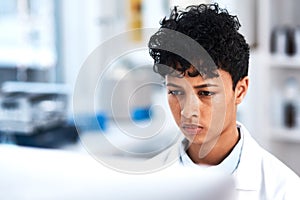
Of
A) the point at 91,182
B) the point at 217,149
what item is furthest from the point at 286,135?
the point at 91,182

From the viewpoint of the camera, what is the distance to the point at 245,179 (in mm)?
562

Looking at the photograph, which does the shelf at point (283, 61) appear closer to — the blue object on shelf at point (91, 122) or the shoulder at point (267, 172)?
the blue object on shelf at point (91, 122)

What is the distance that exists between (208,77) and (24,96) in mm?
1489

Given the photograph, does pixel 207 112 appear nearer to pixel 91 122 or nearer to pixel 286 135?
pixel 91 122

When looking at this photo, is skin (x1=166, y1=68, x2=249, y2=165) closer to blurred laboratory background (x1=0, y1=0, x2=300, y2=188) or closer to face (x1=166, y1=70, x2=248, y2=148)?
face (x1=166, y1=70, x2=248, y2=148)

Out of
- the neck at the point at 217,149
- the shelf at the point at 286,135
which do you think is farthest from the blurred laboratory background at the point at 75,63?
the neck at the point at 217,149

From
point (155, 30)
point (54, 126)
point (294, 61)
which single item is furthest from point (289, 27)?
point (155, 30)

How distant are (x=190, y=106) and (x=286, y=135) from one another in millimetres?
1299

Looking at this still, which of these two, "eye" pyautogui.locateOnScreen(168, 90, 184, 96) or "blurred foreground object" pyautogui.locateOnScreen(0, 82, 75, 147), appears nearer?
"eye" pyautogui.locateOnScreen(168, 90, 184, 96)

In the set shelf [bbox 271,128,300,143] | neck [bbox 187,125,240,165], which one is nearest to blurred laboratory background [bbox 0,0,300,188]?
shelf [bbox 271,128,300,143]

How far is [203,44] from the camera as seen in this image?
570 mm

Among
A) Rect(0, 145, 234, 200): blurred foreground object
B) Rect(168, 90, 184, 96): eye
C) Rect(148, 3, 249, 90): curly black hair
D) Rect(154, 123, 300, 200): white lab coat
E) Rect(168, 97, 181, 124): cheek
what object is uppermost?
Rect(148, 3, 249, 90): curly black hair

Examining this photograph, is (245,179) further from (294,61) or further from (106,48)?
(294,61)

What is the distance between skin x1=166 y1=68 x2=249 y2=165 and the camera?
0.57 meters
